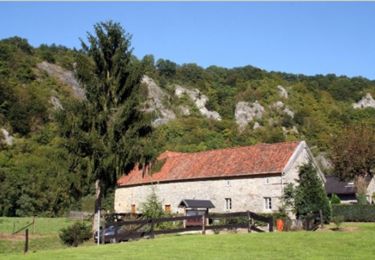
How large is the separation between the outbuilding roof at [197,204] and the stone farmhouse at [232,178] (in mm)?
575

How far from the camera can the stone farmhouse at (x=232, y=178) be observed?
40.0m

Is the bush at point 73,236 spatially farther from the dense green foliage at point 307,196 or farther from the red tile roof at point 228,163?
the dense green foliage at point 307,196

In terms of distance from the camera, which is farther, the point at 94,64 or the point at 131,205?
the point at 131,205

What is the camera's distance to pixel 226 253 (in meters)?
15.3

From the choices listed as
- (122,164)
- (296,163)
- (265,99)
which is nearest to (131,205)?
(296,163)

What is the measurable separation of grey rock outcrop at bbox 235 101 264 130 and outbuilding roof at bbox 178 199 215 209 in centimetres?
7975

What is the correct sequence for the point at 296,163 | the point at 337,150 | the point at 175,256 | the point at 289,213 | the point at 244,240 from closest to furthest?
1. the point at 175,256
2. the point at 244,240
3. the point at 289,213
4. the point at 296,163
5. the point at 337,150

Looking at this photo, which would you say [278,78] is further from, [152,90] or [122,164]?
[122,164]

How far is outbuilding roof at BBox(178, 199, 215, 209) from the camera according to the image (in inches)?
1599

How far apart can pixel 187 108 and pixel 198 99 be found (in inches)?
193

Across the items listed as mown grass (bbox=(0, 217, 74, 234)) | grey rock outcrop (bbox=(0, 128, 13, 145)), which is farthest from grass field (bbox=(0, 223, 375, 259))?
grey rock outcrop (bbox=(0, 128, 13, 145))

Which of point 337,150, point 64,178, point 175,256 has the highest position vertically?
point 337,150

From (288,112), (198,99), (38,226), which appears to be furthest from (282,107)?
(38,226)

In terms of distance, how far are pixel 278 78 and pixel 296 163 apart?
324 feet
